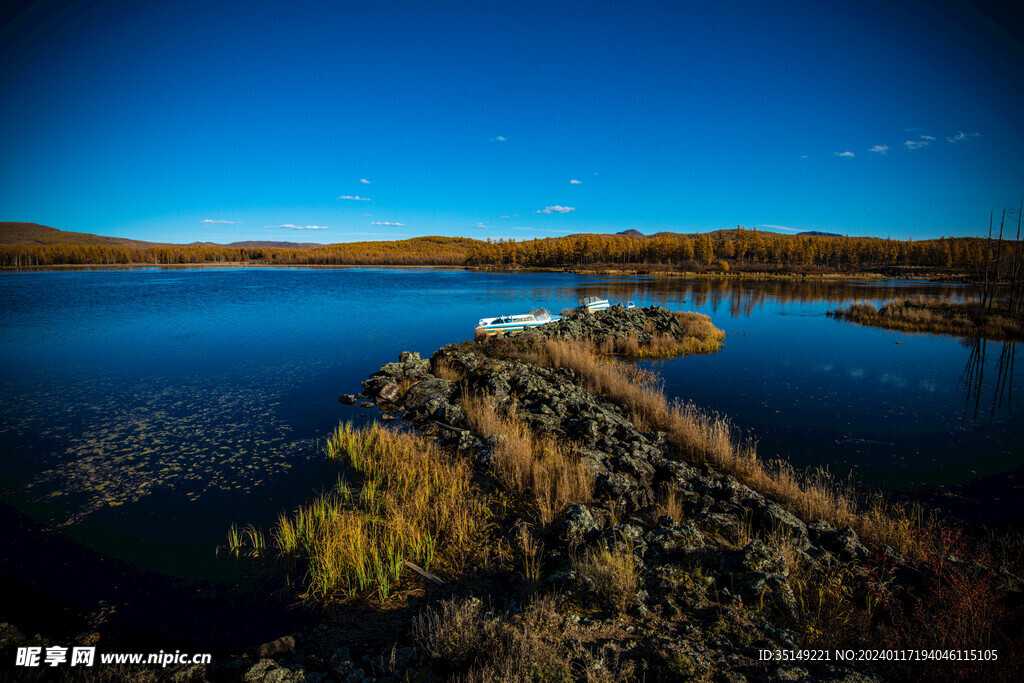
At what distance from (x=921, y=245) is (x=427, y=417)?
16984 cm

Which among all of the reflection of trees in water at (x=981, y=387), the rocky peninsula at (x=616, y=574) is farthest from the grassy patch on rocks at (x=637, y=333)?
the rocky peninsula at (x=616, y=574)

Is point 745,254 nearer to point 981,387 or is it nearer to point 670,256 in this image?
point 670,256

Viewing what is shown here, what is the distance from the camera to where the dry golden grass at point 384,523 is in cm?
525

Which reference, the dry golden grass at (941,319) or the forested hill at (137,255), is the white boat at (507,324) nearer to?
the dry golden grass at (941,319)

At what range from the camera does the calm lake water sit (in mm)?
5469

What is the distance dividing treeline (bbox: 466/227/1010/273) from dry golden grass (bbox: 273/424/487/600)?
110 meters

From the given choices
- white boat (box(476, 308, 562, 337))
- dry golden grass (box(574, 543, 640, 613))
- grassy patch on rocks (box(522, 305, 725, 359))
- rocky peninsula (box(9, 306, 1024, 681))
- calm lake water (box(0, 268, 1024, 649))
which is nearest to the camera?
rocky peninsula (box(9, 306, 1024, 681))

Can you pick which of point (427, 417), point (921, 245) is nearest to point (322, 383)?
point (427, 417)

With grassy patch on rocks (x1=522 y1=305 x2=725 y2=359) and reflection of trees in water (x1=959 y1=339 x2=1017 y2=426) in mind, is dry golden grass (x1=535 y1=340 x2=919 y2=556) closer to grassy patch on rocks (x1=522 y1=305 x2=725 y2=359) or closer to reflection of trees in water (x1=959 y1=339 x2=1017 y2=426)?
grassy patch on rocks (x1=522 y1=305 x2=725 y2=359)

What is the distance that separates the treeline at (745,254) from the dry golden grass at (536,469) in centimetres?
10735

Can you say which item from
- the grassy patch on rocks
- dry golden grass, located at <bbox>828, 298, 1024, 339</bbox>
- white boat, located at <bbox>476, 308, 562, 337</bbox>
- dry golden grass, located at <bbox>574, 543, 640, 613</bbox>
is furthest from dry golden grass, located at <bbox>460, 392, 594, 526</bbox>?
dry golden grass, located at <bbox>828, 298, 1024, 339</bbox>

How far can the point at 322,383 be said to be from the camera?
14.7 metres

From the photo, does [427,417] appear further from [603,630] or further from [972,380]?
[972,380]

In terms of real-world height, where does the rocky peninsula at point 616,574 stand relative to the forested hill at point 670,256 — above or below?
below
